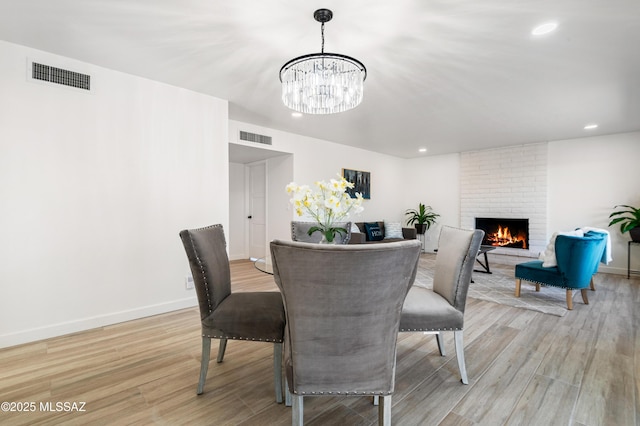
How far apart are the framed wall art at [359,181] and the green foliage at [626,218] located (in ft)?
13.5

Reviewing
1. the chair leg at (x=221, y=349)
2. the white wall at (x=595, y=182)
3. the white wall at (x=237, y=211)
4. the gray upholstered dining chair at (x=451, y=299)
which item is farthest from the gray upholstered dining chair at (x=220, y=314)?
the white wall at (x=595, y=182)

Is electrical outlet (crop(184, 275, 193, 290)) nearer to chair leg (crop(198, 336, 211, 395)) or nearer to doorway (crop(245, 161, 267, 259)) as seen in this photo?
chair leg (crop(198, 336, 211, 395))

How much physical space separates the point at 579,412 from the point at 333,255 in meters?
1.73

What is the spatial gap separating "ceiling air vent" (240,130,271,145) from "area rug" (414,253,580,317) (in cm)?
319

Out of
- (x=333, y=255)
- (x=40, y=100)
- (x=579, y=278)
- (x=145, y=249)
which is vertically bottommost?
(x=579, y=278)

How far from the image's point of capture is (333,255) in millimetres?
1001

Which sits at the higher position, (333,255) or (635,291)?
(333,255)

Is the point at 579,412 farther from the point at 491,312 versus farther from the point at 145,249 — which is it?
the point at 145,249

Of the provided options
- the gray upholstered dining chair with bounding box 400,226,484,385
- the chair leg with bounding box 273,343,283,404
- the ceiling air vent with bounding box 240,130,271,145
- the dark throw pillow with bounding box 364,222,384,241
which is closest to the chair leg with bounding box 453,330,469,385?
the gray upholstered dining chair with bounding box 400,226,484,385

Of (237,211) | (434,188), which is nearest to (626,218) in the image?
(434,188)

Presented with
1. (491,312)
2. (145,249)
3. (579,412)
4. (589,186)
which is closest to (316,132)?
(145,249)

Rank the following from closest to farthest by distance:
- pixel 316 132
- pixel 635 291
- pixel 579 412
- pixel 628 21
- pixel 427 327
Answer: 1. pixel 579 412
2. pixel 427 327
3. pixel 628 21
4. pixel 635 291
5. pixel 316 132

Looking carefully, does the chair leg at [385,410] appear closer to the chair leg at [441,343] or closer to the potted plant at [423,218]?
the chair leg at [441,343]

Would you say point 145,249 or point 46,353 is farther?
point 145,249
